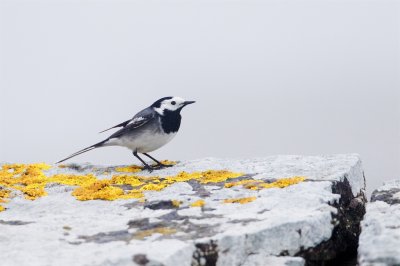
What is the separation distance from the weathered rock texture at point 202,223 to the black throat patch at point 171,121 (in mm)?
2220

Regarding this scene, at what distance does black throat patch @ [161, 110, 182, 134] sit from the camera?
10766 mm

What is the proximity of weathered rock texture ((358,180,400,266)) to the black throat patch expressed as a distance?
4126 millimetres

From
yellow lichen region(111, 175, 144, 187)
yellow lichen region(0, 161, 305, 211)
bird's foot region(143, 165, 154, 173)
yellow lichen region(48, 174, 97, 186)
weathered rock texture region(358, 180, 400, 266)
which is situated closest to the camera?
weathered rock texture region(358, 180, 400, 266)

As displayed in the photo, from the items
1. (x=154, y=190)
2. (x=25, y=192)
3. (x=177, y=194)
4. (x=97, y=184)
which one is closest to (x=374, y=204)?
(x=177, y=194)

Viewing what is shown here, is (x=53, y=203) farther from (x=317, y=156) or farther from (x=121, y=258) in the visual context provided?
(x=317, y=156)

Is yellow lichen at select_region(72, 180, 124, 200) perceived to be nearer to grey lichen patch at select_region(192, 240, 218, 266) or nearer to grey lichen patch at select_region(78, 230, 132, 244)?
grey lichen patch at select_region(78, 230, 132, 244)

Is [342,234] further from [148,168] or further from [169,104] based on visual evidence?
[169,104]

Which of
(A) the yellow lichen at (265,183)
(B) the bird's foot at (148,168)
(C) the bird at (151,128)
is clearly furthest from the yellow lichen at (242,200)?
(C) the bird at (151,128)

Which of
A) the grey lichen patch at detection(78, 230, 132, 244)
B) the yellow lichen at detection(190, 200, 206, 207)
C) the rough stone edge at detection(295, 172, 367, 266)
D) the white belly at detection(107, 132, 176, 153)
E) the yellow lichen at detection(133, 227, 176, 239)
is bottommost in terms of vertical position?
→ the rough stone edge at detection(295, 172, 367, 266)

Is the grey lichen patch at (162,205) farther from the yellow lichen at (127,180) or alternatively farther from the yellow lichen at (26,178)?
the yellow lichen at (26,178)

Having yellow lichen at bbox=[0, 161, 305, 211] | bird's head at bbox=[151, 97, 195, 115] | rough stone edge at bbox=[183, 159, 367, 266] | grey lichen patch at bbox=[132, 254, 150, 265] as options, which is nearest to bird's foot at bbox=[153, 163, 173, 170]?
yellow lichen at bbox=[0, 161, 305, 211]

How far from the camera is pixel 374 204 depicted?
7008mm

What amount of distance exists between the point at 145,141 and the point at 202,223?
4.44 metres

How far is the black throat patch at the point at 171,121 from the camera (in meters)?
10.8
